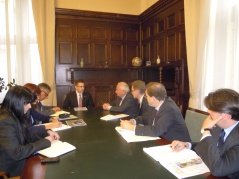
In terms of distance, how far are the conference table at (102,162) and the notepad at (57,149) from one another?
45 millimetres

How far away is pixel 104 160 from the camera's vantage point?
55.2 inches

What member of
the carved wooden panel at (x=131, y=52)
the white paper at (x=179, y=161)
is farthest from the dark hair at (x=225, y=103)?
the carved wooden panel at (x=131, y=52)

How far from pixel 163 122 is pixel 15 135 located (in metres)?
1.25

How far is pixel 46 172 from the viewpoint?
1257 millimetres

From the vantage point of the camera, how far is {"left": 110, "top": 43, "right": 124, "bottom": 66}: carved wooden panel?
18.4ft

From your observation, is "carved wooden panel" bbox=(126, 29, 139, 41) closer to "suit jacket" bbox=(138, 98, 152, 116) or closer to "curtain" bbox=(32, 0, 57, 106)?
"curtain" bbox=(32, 0, 57, 106)

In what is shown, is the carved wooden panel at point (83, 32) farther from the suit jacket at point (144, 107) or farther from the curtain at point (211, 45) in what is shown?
the suit jacket at point (144, 107)

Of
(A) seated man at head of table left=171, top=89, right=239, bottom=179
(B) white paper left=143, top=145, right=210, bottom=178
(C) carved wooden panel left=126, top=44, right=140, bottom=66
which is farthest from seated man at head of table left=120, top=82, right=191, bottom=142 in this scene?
(C) carved wooden panel left=126, top=44, right=140, bottom=66

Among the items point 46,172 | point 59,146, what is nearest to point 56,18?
point 59,146

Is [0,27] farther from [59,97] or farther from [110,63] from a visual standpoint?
[110,63]

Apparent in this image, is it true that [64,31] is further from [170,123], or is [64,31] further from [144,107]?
[170,123]

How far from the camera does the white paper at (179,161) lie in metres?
1.22

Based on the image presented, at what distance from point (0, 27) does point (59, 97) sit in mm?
1982

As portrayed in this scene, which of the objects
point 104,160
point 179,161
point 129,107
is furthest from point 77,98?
point 179,161
